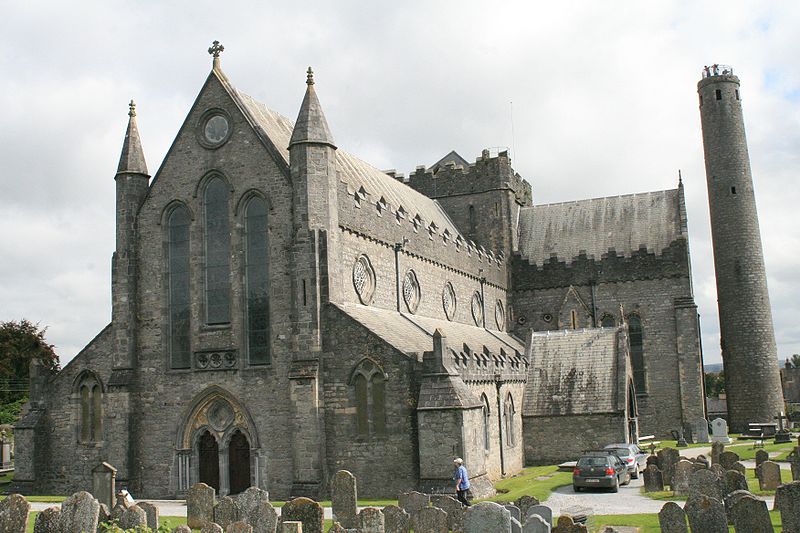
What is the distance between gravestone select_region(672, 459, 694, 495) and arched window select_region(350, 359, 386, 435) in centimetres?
874

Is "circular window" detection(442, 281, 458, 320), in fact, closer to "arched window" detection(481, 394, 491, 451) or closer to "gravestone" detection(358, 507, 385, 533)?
"arched window" detection(481, 394, 491, 451)

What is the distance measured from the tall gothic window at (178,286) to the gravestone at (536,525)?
1703 cm

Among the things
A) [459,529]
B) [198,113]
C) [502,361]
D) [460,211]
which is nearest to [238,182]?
[198,113]

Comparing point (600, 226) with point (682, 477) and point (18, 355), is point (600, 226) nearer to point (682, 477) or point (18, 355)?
point (682, 477)

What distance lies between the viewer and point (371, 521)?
17406mm

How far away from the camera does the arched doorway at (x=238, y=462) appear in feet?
92.4

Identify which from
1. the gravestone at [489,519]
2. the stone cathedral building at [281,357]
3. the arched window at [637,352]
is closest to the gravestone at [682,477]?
the stone cathedral building at [281,357]

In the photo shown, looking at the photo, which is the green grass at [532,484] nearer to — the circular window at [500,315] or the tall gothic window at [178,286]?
the tall gothic window at [178,286]

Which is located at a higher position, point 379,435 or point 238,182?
point 238,182

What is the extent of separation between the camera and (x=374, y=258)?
31297 millimetres

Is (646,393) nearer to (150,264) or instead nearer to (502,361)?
(502,361)

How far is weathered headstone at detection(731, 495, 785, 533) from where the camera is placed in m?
16.0

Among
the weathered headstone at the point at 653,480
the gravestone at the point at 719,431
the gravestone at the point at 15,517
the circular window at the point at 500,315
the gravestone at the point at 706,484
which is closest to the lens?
the gravestone at the point at 15,517

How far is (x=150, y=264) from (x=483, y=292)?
18267 mm
